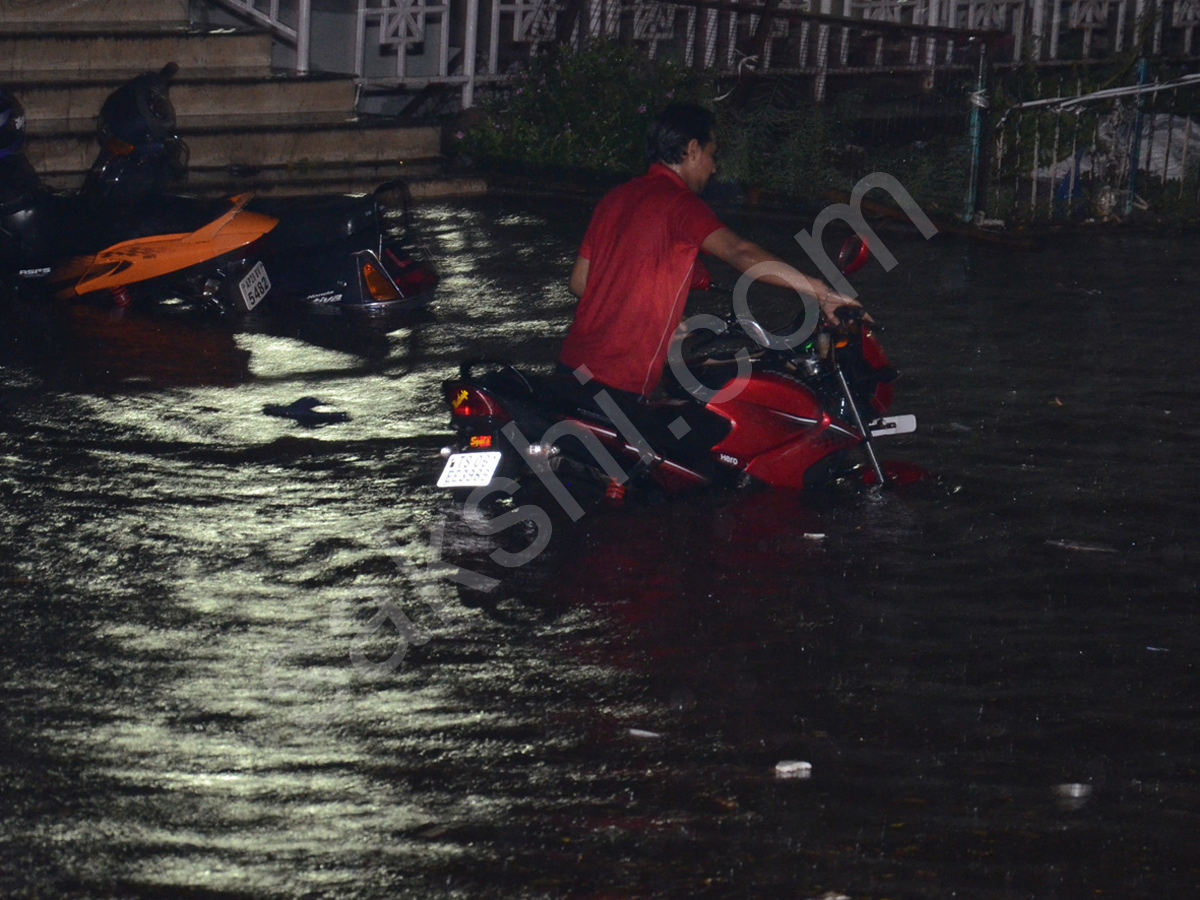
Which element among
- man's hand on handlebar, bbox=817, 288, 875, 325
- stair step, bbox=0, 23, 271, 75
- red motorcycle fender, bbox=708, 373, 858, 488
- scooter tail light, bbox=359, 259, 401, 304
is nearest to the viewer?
man's hand on handlebar, bbox=817, 288, 875, 325

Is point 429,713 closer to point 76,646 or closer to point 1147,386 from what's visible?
point 76,646

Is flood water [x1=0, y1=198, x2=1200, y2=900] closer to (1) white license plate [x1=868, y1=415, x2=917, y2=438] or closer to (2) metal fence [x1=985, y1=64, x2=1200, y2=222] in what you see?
(1) white license plate [x1=868, y1=415, x2=917, y2=438]

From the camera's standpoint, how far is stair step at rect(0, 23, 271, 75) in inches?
591

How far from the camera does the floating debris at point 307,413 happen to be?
27.9ft

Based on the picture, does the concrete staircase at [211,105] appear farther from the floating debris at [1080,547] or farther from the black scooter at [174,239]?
the floating debris at [1080,547]

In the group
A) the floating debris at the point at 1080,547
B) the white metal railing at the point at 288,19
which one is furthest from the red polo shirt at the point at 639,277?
the white metal railing at the point at 288,19

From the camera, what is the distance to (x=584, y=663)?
217 inches

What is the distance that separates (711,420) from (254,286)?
4660 mm

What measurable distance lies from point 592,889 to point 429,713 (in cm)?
119

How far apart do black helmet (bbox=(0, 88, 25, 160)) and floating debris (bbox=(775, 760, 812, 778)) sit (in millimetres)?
8229

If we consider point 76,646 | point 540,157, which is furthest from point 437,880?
point 540,157

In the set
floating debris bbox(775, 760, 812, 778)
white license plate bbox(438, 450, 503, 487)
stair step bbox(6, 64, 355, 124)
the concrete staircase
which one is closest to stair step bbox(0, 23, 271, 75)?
the concrete staircase

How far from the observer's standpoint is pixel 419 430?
8.38 metres

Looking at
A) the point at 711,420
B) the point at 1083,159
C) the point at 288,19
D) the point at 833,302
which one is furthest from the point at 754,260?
the point at 288,19
